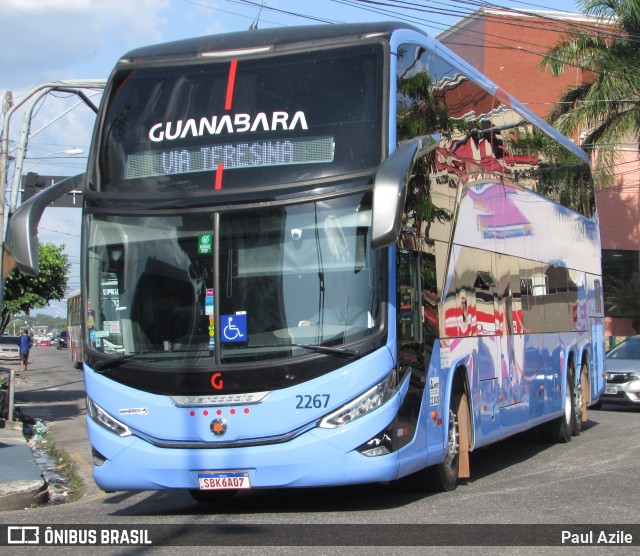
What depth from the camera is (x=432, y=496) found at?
9.85 m

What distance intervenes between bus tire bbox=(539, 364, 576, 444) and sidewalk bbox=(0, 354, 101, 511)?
6.76 meters

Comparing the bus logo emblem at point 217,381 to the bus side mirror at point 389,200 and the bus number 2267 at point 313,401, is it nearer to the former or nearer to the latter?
the bus number 2267 at point 313,401

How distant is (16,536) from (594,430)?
11869 mm

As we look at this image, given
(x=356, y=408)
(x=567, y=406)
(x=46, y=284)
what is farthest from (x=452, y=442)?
(x=46, y=284)

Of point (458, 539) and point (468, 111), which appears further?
point (468, 111)

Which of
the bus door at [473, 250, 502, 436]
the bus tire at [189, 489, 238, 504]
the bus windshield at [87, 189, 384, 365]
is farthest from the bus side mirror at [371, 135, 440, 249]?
the bus tire at [189, 489, 238, 504]

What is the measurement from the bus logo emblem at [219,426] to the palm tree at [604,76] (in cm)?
2376

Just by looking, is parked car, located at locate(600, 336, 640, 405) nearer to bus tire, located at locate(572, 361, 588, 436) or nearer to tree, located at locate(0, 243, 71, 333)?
bus tire, located at locate(572, 361, 588, 436)

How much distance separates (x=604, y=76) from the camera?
3055 centimetres

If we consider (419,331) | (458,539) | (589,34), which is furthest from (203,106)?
(589,34)

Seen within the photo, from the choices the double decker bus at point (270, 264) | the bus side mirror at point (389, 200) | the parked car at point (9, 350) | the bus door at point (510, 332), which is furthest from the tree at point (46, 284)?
the bus side mirror at point (389, 200)

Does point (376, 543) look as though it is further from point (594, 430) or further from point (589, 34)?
point (589, 34)

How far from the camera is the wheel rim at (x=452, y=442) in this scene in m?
10.1

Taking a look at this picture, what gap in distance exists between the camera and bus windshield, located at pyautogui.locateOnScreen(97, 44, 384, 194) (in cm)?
872
